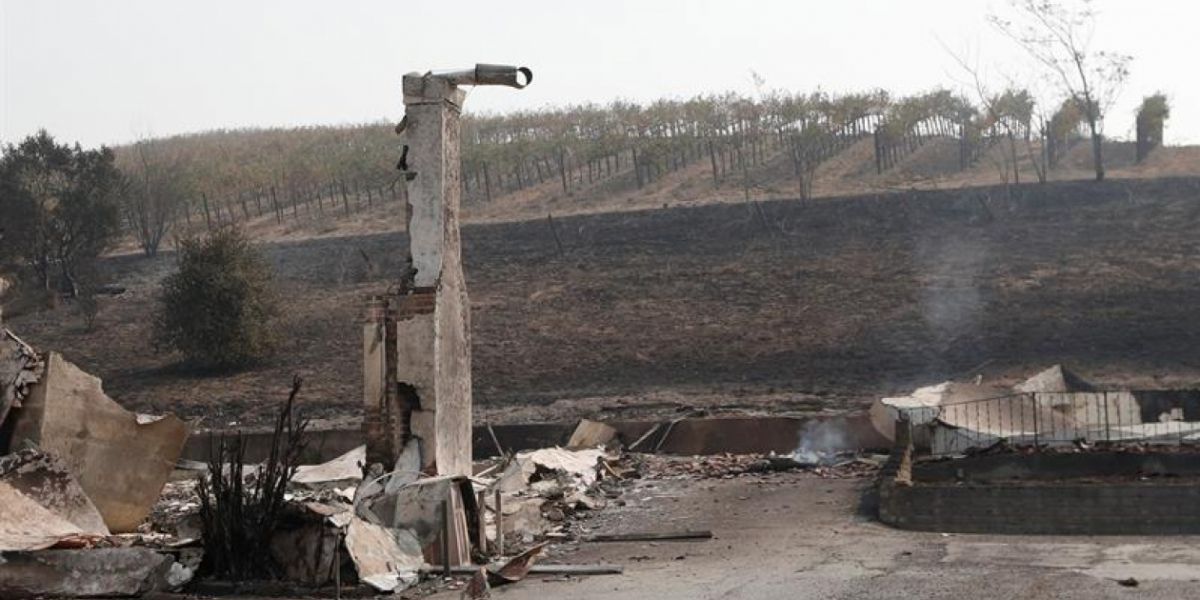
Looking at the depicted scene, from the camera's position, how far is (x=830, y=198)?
42.7m

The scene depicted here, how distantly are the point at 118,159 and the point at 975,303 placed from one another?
5874 cm

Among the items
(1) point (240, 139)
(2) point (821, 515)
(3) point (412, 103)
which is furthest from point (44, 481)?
(1) point (240, 139)

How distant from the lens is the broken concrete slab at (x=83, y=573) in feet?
38.6

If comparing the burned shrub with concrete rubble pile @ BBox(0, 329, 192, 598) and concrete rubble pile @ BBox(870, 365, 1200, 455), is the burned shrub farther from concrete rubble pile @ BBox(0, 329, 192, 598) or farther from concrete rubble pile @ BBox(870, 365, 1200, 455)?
concrete rubble pile @ BBox(870, 365, 1200, 455)

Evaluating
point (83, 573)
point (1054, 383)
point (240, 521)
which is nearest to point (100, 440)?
point (83, 573)

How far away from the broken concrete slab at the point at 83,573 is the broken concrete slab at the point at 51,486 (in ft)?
4.98

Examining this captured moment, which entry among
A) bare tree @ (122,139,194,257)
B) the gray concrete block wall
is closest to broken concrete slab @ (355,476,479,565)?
the gray concrete block wall

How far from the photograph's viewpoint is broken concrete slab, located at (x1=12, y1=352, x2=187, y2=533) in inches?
576

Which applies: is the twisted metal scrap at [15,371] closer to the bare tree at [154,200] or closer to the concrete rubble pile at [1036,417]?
the concrete rubble pile at [1036,417]

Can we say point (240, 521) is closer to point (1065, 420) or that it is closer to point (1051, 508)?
point (1051, 508)

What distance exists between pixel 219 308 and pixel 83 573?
22864 mm

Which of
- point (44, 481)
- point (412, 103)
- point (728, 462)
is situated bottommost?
point (728, 462)

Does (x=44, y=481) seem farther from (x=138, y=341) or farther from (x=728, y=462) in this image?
(x=138, y=341)

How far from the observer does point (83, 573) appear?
11.9 metres
